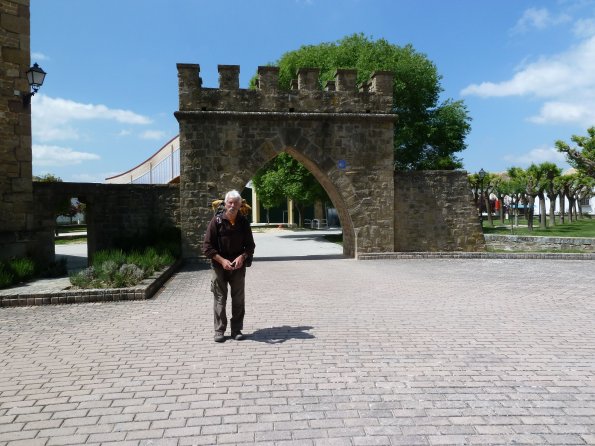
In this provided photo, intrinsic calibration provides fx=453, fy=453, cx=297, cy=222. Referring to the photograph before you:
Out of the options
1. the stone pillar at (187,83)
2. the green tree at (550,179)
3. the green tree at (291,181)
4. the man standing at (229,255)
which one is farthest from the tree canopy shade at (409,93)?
the man standing at (229,255)

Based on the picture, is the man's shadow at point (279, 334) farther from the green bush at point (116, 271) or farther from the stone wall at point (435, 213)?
the stone wall at point (435, 213)

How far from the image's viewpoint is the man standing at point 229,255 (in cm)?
531

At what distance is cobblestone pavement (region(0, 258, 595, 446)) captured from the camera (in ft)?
10.2

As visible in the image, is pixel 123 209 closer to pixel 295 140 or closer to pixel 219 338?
pixel 295 140

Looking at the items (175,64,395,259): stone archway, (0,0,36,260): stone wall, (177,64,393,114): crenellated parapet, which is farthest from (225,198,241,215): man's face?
(177,64,393,114): crenellated parapet

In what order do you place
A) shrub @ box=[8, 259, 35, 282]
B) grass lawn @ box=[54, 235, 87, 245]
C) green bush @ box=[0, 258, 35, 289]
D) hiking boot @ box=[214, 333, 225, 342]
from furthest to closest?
grass lawn @ box=[54, 235, 87, 245], shrub @ box=[8, 259, 35, 282], green bush @ box=[0, 258, 35, 289], hiking boot @ box=[214, 333, 225, 342]

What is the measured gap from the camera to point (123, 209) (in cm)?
1341

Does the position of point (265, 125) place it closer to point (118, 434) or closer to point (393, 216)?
point (393, 216)

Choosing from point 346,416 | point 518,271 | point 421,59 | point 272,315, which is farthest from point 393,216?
point 421,59

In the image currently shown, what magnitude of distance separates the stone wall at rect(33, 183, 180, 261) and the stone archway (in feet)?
3.17

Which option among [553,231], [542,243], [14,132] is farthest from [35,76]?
[553,231]

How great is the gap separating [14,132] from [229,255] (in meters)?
7.49

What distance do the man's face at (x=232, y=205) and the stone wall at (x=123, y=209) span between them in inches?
345

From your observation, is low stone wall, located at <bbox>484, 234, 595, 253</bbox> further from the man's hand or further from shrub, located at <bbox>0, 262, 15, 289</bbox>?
shrub, located at <bbox>0, 262, 15, 289</bbox>
